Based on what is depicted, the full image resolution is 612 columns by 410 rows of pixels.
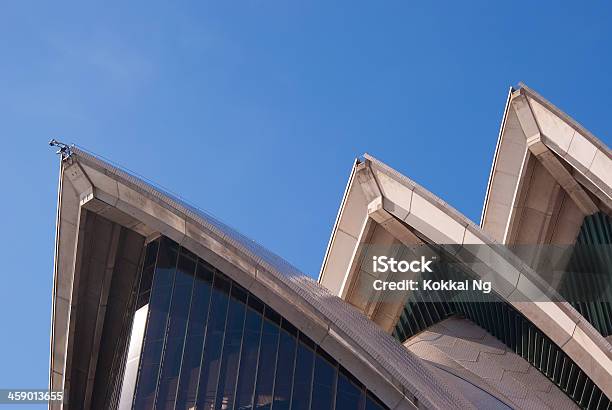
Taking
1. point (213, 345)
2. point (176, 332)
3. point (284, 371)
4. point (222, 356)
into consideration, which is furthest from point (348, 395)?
point (176, 332)

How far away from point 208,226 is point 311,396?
479 cm

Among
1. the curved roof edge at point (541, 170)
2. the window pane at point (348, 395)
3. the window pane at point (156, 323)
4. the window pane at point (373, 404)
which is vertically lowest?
the window pane at point (373, 404)

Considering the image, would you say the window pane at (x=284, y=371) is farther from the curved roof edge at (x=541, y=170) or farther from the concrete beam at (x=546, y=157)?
the concrete beam at (x=546, y=157)

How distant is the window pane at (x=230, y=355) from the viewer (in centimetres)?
2252

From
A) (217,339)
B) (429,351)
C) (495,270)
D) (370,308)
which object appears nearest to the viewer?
(217,339)

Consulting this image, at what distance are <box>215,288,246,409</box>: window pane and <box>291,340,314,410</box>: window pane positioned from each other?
1432 millimetres

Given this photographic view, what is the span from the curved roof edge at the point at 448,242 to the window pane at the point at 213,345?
21.0ft

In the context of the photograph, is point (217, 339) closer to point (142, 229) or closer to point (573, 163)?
point (142, 229)

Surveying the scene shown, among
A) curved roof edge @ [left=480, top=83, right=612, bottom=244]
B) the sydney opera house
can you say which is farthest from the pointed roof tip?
curved roof edge @ [left=480, top=83, right=612, bottom=244]

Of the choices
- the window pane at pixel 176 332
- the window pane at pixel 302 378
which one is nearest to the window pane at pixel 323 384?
the window pane at pixel 302 378

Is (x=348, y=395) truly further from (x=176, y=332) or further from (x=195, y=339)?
(x=176, y=332)

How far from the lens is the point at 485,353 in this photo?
29.2 m

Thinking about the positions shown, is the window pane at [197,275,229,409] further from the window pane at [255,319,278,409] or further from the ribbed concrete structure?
the ribbed concrete structure

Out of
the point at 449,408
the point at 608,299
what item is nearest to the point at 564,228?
the point at 608,299
